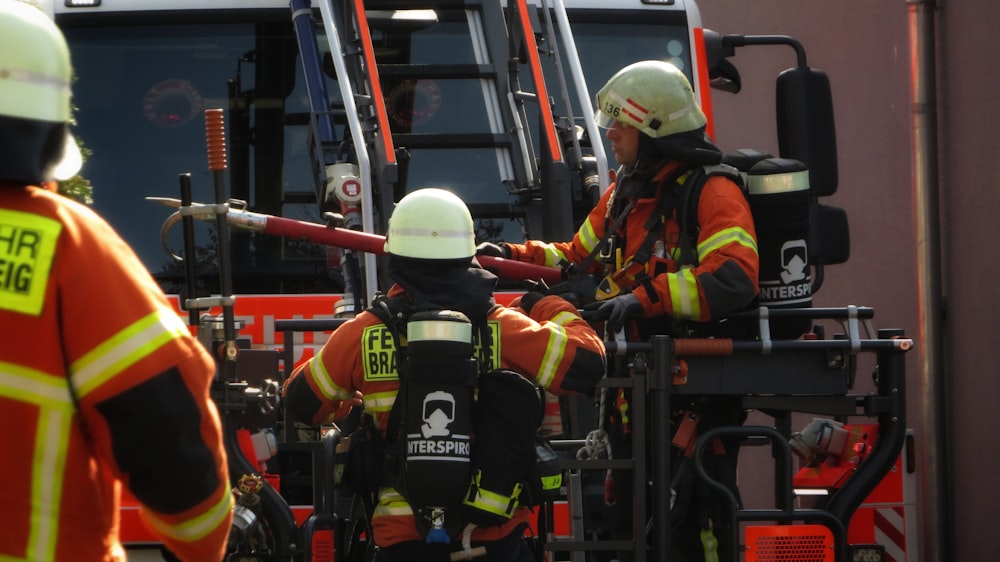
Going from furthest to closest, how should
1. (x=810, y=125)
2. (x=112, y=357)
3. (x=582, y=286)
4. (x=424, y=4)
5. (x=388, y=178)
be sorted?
(x=424, y=4)
(x=388, y=178)
(x=810, y=125)
(x=582, y=286)
(x=112, y=357)

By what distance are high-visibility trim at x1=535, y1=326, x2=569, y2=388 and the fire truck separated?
0.66m

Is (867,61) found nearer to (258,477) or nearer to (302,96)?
(302,96)

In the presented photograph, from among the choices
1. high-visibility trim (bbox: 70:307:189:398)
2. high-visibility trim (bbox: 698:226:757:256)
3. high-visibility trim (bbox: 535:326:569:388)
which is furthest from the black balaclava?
high-visibility trim (bbox: 70:307:189:398)

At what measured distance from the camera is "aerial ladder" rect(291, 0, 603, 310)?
5.82 meters

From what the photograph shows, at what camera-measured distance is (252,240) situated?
6.09 metres

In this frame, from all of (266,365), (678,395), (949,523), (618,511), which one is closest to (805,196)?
(678,395)

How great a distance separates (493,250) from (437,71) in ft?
4.09

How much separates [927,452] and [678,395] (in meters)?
3.90

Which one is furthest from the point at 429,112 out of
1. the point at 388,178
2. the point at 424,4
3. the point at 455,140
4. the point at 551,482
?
the point at 551,482

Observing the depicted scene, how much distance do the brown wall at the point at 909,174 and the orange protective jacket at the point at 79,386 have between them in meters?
6.62

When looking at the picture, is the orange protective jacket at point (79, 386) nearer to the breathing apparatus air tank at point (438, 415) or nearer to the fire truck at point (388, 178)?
the breathing apparatus air tank at point (438, 415)

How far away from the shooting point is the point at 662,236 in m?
4.99

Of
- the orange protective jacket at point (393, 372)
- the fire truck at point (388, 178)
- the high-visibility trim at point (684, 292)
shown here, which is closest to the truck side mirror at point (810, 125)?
the fire truck at point (388, 178)

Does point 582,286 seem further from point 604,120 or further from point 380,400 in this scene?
point 380,400
